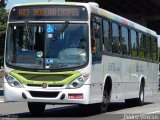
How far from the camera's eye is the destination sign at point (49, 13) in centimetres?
1634

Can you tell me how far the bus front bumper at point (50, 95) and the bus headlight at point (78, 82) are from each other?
0.09 meters

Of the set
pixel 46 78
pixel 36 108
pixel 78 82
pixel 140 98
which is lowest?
pixel 140 98

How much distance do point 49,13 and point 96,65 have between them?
2.04 meters

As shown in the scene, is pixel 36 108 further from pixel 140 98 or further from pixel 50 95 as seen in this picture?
pixel 140 98

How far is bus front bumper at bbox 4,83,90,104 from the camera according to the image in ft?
51.6

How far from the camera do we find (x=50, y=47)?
16.1m

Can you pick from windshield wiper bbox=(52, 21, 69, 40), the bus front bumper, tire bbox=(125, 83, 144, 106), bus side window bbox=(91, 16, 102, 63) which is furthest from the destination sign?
tire bbox=(125, 83, 144, 106)

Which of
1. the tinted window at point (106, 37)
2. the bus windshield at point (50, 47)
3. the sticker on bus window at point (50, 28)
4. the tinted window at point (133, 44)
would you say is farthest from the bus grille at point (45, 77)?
the tinted window at point (133, 44)

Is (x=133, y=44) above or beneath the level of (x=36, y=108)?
above

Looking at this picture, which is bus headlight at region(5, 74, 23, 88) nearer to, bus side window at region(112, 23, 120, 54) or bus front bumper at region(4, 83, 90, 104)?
bus front bumper at region(4, 83, 90, 104)

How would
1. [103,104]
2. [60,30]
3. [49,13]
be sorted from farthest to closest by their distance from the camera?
[103,104] < [49,13] < [60,30]

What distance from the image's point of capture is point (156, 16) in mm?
70312

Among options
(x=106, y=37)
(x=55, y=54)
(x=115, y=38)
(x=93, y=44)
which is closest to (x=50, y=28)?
(x=55, y=54)

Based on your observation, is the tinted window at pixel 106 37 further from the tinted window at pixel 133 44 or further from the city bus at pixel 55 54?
the tinted window at pixel 133 44
